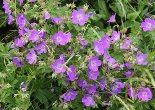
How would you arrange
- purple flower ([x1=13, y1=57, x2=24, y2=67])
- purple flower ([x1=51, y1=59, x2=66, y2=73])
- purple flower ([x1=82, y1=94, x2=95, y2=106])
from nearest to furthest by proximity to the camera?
purple flower ([x1=51, y1=59, x2=66, y2=73]) < purple flower ([x1=82, y1=94, x2=95, y2=106]) < purple flower ([x1=13, y1=57, x2=24, y2=67])

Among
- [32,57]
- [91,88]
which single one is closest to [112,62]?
[91,88]

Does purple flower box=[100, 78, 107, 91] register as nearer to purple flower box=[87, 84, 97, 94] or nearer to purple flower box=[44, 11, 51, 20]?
purple flower box=[87, 84, 97, 94]

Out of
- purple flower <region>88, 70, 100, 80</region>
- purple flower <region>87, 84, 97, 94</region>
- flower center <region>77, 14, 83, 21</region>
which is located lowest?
purple flower <region>87, 84, 97, 94</region>

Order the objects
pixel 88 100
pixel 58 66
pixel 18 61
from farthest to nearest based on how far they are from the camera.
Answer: pixel 18 61 → pixel 88 100 → pixel 58 66

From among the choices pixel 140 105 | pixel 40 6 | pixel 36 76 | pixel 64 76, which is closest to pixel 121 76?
pixel 140 105

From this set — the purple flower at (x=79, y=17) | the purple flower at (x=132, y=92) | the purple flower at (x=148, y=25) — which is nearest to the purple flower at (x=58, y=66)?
the purple flower at (x=79, y=17)

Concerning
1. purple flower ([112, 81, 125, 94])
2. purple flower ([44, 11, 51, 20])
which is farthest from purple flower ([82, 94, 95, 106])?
purple flower ([44, 11, 51, 20])

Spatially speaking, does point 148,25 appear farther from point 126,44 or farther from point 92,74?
point 92,74
